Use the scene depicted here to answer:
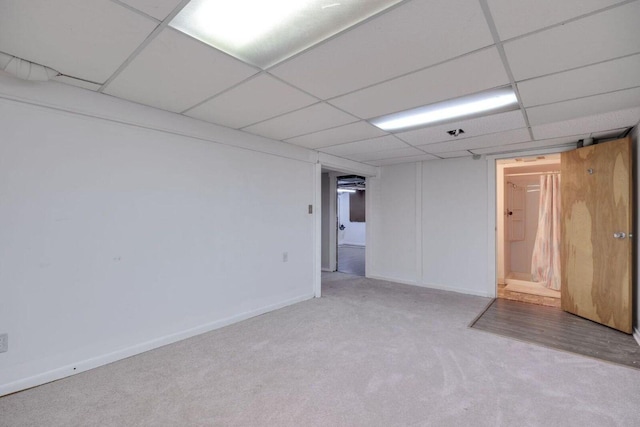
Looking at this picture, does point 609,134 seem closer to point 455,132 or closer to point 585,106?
point 585,106

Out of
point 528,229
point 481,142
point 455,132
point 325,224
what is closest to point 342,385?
point 455,132

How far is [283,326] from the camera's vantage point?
3238mm

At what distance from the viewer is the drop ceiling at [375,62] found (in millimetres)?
1420

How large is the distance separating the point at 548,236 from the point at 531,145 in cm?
233

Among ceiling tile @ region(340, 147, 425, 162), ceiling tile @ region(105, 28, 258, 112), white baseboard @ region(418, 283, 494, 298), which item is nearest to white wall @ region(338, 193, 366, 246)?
white baseboard @ region(418, 283, 494, 298)

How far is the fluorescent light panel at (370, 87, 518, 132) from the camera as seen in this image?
7.91 feet

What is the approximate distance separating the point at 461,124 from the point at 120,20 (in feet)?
9.58

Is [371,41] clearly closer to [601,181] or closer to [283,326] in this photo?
[283,326]

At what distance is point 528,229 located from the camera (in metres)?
6.30

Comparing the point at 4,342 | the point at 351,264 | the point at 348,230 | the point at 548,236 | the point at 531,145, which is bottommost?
the point at 351,264

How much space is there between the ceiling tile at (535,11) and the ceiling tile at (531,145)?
9.01ft

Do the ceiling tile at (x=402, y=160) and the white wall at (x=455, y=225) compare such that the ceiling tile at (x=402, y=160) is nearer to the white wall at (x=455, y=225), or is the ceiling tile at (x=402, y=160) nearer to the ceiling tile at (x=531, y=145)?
the white wall at (x=455, y=225)

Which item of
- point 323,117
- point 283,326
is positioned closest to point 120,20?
point 323,117

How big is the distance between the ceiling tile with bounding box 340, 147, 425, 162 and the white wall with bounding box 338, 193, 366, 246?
24.7ft
